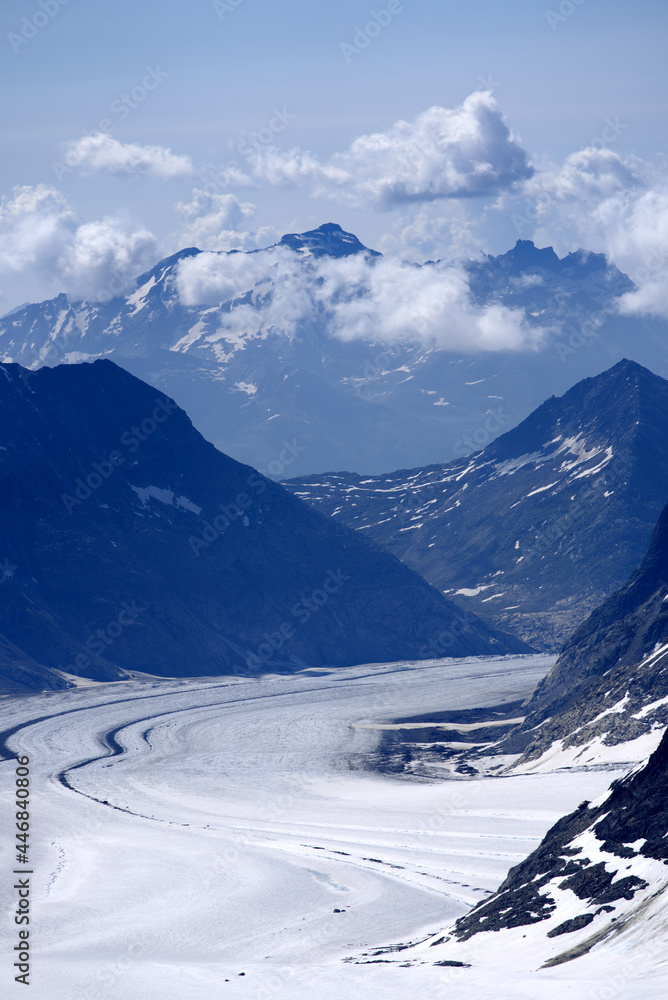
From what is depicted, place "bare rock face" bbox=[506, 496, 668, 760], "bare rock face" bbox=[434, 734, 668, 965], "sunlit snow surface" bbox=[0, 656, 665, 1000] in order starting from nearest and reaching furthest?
"bare rock face" bbox=[434, 734, 668, 965]
"sunlit snow surface" bbox=[0, 656, 665, 1000]
"bare rock face" bbox=[506, 496, 668, 760]

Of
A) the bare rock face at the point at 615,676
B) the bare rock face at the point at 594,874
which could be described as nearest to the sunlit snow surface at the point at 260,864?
the bare rock face at the point at 594,874

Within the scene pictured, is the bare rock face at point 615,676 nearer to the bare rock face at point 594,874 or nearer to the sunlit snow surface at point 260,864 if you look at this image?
the sunlit snow surface at point 260,864

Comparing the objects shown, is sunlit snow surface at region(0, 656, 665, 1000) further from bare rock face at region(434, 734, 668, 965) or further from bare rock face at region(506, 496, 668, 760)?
bare rock face at region(506, 496, 668, 760)

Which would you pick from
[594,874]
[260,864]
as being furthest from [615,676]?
[594,874]

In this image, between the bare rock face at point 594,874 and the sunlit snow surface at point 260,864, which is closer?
the bare rock face at point 594,874

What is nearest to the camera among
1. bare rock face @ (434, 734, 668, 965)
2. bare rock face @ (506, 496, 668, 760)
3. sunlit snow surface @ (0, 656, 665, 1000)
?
bare rock face @ (434, 734, 668, 965)

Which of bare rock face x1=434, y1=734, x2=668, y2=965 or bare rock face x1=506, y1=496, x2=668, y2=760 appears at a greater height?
bare rock face x1=506, y1=496, x2=668, y2=760

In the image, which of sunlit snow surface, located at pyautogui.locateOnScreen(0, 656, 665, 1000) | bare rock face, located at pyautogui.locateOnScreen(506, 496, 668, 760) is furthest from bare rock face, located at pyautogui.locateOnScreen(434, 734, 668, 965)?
bare rock face, located at pyautogui.locateOnScreen(506, 496, 668, 760)

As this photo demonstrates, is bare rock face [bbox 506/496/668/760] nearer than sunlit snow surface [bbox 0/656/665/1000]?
No

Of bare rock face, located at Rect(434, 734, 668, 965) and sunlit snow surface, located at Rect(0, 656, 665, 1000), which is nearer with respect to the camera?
bare rock face, located at Rect(434, 734, 668, 965)

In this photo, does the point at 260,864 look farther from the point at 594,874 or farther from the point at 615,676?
the point at 615,676

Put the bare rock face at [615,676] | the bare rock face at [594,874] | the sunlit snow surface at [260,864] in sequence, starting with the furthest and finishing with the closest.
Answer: the bare rock face at [615,676] < the sunlit snow surface at [260,864] < the bare rock face at [594,874]
